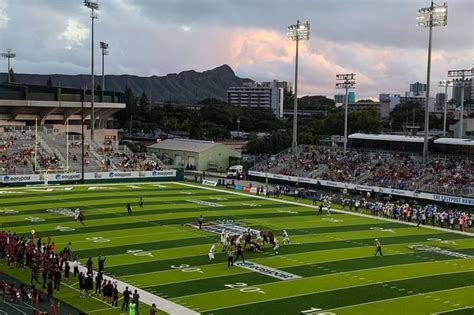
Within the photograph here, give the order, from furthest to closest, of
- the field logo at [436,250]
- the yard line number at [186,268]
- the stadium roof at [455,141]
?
the stadium roof at [455,141], the field logo at [436,250], the yard line number at [186,268]

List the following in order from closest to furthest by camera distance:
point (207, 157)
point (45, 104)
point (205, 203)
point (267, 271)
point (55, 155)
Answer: point (267, 271), point (205, 203), point (55, 155), point (45, 104), point (207, 157)

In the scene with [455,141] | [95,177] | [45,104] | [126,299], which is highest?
[45,104]

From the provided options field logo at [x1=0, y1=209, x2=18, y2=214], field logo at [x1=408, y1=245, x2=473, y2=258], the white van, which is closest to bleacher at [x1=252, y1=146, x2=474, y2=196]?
the white van

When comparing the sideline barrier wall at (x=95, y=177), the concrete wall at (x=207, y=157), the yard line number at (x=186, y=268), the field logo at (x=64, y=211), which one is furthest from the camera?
the concrete wall at (x=207, y=157)

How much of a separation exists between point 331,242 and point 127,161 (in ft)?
132

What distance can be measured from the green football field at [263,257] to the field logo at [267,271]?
0.17 m

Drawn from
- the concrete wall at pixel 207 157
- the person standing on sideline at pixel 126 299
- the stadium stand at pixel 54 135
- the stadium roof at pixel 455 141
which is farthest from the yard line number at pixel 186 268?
the concrete wall at pixel 207 157

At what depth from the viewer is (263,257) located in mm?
28141

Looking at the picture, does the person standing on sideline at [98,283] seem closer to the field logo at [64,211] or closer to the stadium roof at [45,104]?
the field logo at [64,211]

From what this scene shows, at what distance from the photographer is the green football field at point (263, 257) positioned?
70.0 feet

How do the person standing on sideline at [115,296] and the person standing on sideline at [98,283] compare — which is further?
the person standing on sideline at [98,283]

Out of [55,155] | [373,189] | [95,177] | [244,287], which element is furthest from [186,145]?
[244,287]

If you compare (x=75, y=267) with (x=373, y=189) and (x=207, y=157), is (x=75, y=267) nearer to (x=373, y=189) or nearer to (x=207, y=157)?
(x=373, y=189)

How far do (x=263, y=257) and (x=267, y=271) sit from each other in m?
2.74
